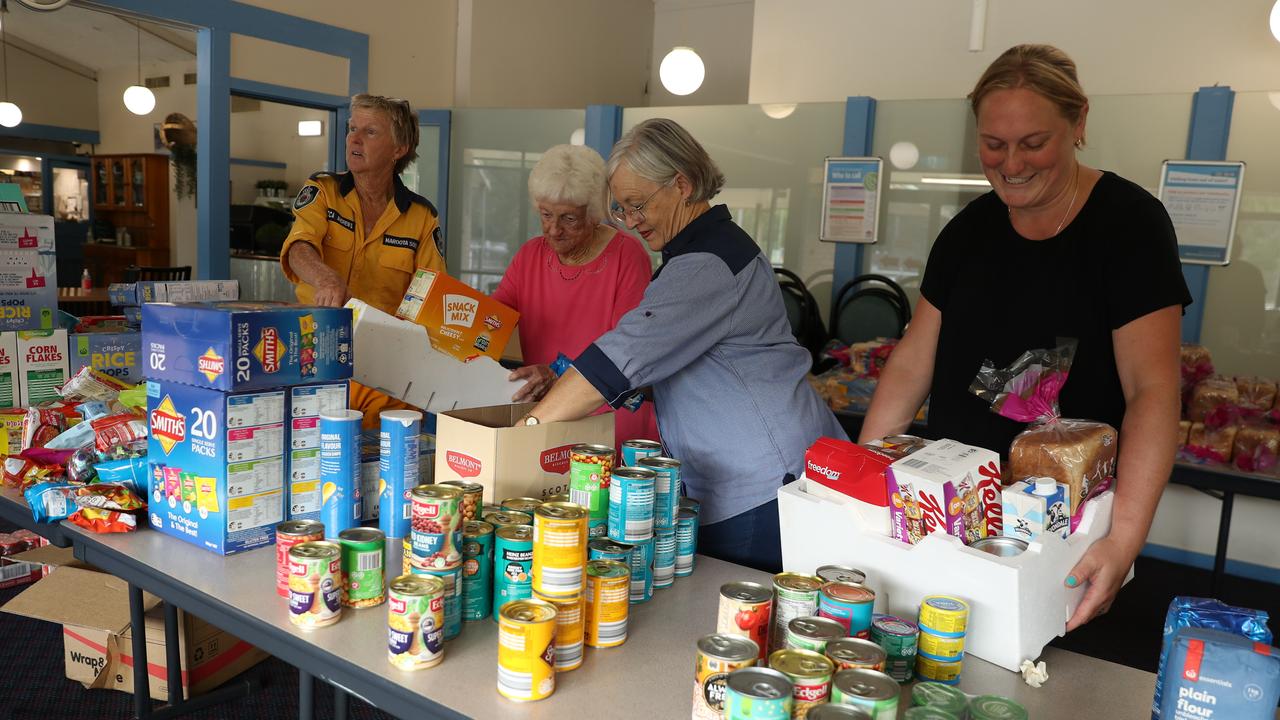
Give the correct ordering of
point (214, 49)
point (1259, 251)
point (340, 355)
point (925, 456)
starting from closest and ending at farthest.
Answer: point (925, 456) < point (340, 355) < point (1259, 251) < point (214, 49)

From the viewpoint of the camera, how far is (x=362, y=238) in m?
2.89

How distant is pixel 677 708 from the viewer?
128 centimetres

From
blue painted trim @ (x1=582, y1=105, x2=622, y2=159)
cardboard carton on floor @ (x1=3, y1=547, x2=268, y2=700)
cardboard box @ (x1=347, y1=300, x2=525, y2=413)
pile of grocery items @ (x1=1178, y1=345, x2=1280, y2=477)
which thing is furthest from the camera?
blue painted trim @ (x1=582, y1=105, x2=622, y2=159)

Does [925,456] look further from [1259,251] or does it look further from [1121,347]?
[1259,251]

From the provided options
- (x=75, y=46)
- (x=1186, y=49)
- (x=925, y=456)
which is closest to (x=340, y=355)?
(x=925, y=456)

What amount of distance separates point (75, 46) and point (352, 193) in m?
14.0

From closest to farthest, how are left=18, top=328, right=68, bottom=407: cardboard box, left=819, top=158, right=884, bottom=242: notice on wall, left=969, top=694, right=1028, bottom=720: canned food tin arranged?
left=969, top=694, right=1028, bottom=720: canned food tin
left=18, top=328, right=68, bottom=407: cardboard box
left=819, top=158, right=884, bottom=242: notice on wall

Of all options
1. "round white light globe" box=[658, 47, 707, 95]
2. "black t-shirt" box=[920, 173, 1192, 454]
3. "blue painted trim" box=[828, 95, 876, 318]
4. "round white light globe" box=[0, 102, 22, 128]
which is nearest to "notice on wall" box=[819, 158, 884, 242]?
"blue painted trim" box=[828, 95, 876, 318]

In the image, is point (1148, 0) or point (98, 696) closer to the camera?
point (98, 696)

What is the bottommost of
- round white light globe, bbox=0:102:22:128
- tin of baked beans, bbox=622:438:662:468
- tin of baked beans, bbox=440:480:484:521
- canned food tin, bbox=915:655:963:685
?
canned food tin, bbox=915:655:963:685

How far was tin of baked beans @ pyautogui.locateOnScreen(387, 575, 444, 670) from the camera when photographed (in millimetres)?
1298

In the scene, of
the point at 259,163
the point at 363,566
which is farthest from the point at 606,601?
the point at 259,163

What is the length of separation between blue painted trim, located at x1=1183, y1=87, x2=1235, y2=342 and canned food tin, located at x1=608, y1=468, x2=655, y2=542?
13.0 ft

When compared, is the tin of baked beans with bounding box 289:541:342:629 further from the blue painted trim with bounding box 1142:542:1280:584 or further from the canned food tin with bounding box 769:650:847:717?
the blue painted trim with bounding box 1142:542:1280:584
